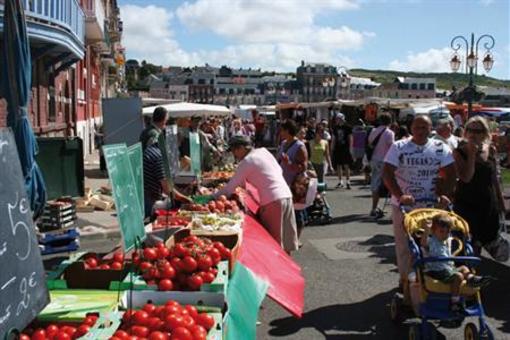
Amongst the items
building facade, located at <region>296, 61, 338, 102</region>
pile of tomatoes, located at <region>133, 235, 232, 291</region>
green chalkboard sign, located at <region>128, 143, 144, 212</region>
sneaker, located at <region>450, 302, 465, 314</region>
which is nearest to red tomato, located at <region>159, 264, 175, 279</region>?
pile of tomatoes, located at <region>133, 235, 232, 291</region>

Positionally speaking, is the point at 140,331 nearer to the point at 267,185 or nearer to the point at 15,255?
the point at 15,255

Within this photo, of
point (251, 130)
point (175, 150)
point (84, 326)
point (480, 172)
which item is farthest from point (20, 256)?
point (251, 130)

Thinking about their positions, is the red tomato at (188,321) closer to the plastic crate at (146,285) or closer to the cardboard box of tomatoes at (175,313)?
the cardboard box of tomatoes at (175,313)

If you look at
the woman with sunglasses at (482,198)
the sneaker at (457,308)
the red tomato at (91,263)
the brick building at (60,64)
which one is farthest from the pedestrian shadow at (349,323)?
the brick building at (60,64)

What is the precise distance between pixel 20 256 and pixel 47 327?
717 mm

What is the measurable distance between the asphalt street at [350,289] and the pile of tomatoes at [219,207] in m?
1.06

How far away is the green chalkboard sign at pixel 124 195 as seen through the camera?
12.1 feet

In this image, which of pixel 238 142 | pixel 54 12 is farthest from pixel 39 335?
pixel 54 12

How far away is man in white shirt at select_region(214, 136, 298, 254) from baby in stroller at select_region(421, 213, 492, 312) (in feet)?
5.57

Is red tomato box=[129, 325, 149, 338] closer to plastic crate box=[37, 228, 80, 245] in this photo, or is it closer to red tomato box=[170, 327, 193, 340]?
red tomato box=[170, 327, 193, 340]

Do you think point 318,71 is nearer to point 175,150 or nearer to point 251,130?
point 251,130

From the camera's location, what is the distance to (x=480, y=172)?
609 centimetres

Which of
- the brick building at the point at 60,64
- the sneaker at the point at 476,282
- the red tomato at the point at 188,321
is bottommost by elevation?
the sneaker at the point at 476,282

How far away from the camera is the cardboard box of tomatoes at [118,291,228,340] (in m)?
2.95
